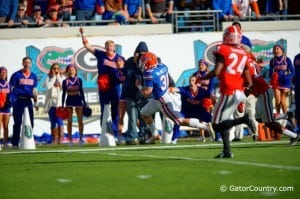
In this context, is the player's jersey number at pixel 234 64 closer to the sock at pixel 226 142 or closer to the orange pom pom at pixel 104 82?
the sock at pixel 226 142

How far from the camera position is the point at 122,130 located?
942 inches

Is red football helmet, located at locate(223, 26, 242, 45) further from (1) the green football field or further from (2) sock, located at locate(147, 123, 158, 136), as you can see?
(2) sock, located at locate(147, 123, 158, 136)

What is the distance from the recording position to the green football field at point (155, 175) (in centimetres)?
1043

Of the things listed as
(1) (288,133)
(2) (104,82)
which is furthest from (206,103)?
(1) (288,133)

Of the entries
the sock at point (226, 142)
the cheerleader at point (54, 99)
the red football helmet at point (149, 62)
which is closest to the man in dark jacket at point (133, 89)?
the red football helmet at point (149, 62)

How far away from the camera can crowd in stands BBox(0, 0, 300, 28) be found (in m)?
26.0

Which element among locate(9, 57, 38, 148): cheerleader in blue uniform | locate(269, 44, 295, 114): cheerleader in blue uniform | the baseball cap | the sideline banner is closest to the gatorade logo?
locate(9, 57, 38, 148): cheerleader in blue uniform

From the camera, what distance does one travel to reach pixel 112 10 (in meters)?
26.9

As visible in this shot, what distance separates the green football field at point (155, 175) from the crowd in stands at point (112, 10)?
9322mm

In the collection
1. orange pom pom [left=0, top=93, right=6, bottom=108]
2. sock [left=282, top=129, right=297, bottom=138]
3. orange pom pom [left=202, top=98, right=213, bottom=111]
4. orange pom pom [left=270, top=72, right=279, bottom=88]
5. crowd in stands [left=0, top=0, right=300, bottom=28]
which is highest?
crowd in stands [left=0, top=0, right=300, bottom=28]

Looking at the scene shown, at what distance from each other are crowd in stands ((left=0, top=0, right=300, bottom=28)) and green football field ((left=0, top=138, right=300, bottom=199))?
932cm

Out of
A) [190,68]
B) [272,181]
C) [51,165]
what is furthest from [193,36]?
[272,181]

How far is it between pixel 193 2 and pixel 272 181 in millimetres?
17072

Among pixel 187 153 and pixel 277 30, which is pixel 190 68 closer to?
pixel 277 30
